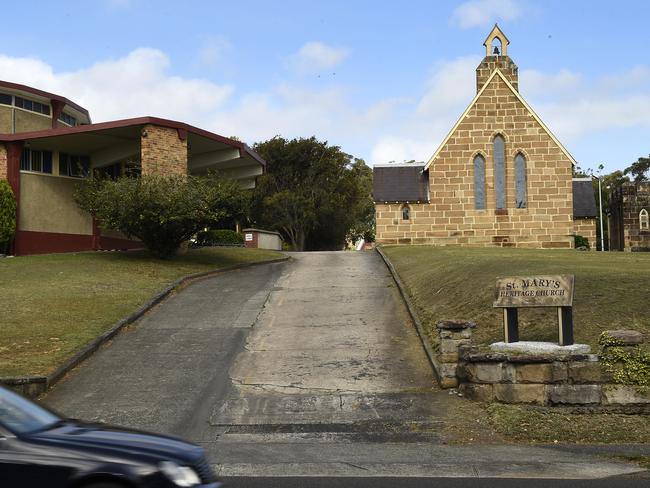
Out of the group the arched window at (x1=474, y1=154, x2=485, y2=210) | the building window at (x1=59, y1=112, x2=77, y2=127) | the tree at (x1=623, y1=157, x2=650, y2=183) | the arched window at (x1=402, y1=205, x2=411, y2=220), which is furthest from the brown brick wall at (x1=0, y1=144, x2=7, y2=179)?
the tree at (x1=623, y1=157, x2=650, y2=183)

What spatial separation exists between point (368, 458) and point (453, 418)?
7.76 ft

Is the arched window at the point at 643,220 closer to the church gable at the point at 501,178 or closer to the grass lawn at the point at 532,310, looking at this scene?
the church gable at the point at 501,178

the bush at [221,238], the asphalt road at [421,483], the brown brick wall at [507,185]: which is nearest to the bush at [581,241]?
the brown brick wall at [507,185]

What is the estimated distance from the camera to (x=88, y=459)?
488 centimetres

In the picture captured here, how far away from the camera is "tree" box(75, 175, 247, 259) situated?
78.8 feet

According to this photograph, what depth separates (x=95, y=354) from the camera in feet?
46.3

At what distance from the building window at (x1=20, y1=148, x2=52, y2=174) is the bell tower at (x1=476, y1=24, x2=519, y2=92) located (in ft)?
73.0

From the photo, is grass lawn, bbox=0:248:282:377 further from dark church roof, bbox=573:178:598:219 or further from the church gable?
dark church roof, bbox=573:178:598:219

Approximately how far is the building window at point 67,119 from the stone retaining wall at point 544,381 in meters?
28.7

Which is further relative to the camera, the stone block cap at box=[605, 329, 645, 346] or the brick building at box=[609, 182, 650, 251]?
the brick building at box=[609, 182, 650, 251]

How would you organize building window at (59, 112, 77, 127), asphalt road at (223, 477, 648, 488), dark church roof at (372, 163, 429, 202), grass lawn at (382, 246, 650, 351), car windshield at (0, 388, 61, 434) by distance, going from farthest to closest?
dark church roof at (372, 163, 429, 202) → building window at (59, 112, 77, 127) → grass lawn at (382, 246, 650, 351) → asphalt road at (223, 477, 648, 488) → car windshield at (0, 388, 61, 434)

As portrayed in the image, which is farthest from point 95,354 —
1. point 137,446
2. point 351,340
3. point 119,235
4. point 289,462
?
point 119,235

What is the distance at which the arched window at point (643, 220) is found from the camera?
43406mm

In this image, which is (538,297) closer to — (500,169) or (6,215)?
(6,215)
